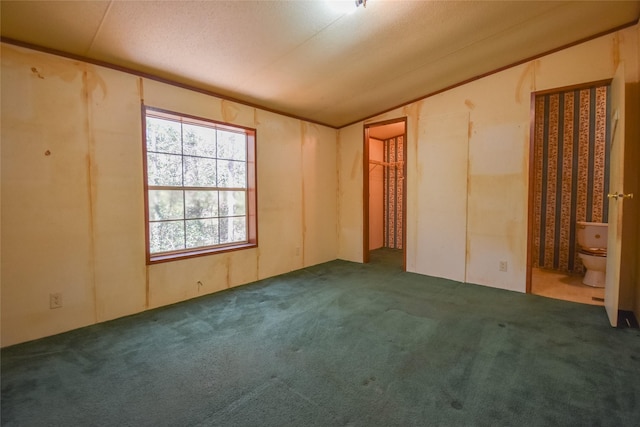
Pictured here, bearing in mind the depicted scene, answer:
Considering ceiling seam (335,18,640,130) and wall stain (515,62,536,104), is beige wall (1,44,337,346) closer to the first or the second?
ceiling seam (335,18,640,130)

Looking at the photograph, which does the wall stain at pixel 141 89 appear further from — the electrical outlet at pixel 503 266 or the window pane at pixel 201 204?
the electrical outlet at pixel 503 266

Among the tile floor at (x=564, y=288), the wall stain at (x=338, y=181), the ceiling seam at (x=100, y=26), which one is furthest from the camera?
the wall stain at (x=338, y=181)

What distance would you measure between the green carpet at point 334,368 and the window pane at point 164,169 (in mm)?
1299

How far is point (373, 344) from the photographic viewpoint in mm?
2090

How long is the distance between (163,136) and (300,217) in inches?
81.9

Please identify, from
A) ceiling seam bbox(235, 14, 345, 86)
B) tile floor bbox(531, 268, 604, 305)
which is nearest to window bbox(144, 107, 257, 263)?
ceiling seam bbox(235, 14, 345, 86)

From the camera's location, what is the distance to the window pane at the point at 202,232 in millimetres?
3141

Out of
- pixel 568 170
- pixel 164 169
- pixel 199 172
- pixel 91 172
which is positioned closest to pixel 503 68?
pixel 568 170

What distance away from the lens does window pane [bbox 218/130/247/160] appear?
3.38 metres

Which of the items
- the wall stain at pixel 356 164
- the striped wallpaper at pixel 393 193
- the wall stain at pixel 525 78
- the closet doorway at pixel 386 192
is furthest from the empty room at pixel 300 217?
the striped wallpaper at pixel 393 193

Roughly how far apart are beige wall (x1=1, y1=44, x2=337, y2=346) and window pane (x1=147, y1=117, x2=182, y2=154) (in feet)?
0.59

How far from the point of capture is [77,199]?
2336mm

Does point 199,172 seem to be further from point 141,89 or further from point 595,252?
point 595,252

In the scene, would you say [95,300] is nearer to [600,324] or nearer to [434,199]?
[434,199]
